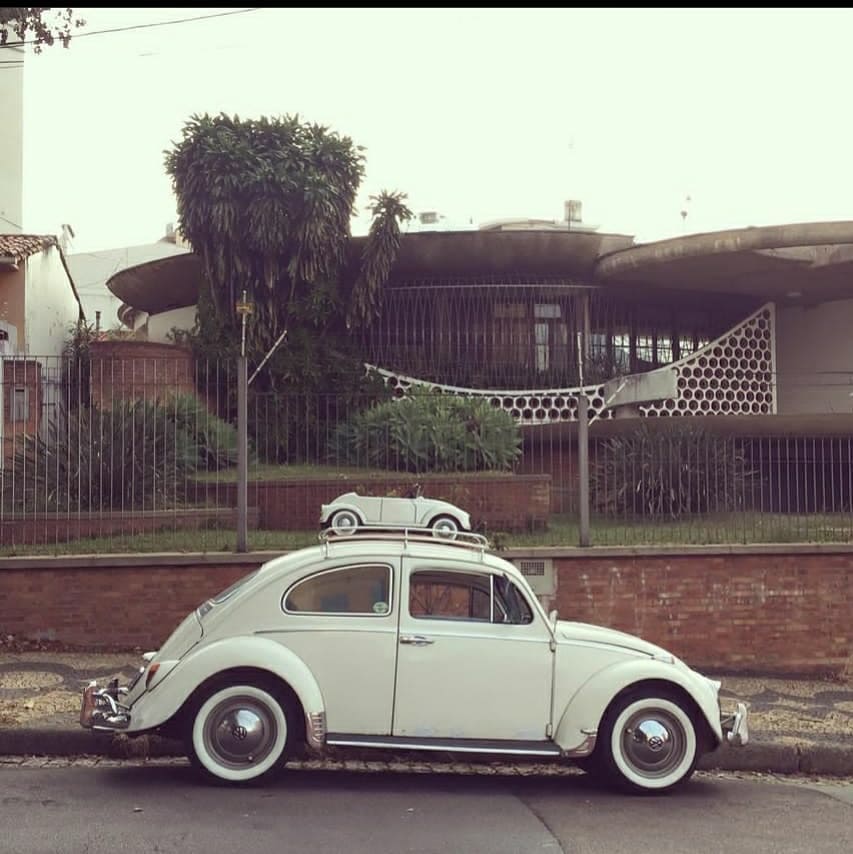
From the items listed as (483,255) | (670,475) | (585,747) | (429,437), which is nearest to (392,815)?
(585,747)

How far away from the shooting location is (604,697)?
6.60 metres

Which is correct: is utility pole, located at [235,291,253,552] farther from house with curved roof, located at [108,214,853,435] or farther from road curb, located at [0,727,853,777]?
house with curved roof, located at [108,214,853,435]

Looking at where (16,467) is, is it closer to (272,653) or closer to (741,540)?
(272,653)

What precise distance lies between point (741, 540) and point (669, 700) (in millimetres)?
4751

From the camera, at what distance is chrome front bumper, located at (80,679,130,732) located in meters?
6.36

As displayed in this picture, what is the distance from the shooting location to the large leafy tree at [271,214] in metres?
19.4

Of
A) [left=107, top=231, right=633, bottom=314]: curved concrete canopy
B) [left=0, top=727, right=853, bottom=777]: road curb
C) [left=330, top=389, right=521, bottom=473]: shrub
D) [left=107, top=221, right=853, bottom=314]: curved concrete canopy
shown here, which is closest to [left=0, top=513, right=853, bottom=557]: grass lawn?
[left=330, top=389, right=521, bottom=473]: shrub

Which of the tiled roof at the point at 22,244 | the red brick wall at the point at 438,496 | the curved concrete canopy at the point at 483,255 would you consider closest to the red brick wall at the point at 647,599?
the red brick wall at the point at 438,496

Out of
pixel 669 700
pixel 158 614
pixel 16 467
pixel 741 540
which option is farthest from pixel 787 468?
pixel 16 467

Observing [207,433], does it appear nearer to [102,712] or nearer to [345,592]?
[345,592]

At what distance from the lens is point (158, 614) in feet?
32.7

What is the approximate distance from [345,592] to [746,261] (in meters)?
17.3

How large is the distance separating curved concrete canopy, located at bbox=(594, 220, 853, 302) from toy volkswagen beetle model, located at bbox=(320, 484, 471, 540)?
11838 millimetres

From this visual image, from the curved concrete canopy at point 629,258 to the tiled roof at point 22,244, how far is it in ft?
6.97
